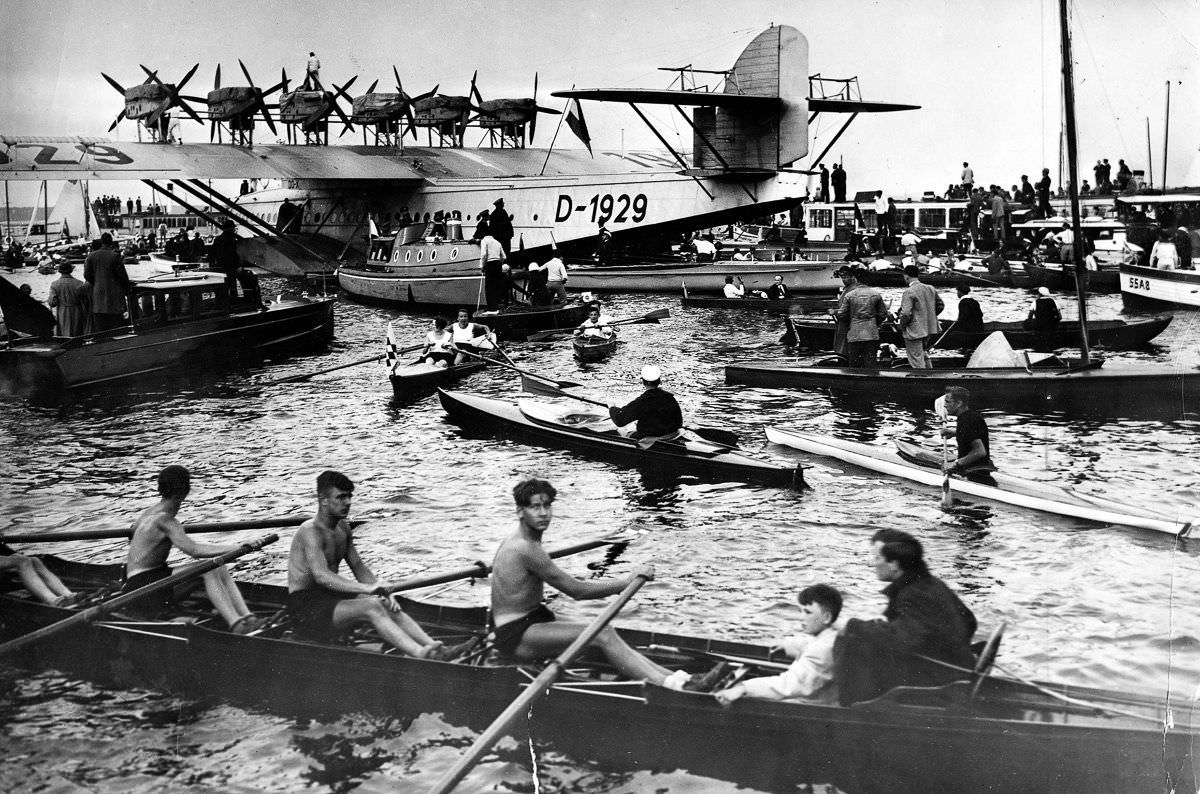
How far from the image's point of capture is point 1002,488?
413 inches

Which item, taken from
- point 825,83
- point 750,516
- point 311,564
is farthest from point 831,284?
point 311,564

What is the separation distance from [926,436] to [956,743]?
9.62m

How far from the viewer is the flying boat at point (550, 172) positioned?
32062 millimetres

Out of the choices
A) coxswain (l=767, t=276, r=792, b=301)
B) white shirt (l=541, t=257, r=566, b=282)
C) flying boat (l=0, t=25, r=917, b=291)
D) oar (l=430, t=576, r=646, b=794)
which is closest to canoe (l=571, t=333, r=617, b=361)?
white shirt (l=541, t=257, r=566, b=282)

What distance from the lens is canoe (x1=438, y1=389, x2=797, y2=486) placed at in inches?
468

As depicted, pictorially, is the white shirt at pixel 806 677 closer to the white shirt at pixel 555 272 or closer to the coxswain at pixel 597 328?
the coxswain at pixel 597 328

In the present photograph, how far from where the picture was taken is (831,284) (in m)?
31.2

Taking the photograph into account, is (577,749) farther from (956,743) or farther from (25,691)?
(25,691)

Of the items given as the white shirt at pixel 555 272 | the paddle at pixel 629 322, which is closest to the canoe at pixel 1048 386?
the paddle at pixel 629 322

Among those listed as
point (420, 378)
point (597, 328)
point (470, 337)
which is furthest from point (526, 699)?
point (597, 328)

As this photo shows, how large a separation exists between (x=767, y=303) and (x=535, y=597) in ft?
73.6

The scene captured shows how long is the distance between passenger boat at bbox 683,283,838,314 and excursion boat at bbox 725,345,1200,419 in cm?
1137

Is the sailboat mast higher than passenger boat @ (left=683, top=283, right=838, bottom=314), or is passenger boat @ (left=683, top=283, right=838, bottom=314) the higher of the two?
the sailboat mast

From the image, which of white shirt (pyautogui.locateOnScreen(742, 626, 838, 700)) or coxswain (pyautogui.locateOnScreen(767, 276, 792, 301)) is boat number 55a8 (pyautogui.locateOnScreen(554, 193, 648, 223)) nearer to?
coxswain (pyautogui.locateOnScreen(767, 276, 792, 301))
